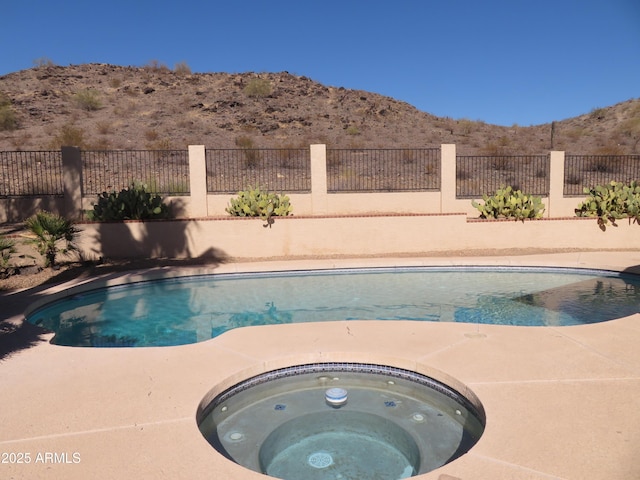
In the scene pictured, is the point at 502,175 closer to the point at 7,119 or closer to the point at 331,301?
the point at 331,301

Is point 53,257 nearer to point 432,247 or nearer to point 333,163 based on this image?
point 432,247

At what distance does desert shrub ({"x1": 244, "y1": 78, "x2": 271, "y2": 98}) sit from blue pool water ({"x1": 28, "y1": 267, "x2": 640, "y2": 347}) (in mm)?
33014

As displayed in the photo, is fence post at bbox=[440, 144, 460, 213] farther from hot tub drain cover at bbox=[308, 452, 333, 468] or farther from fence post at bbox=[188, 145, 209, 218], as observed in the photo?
hot tub drain cover at bbox=[308, 452, 333, 468]

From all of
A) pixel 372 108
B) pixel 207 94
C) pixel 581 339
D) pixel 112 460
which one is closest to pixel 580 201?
pixel 581 339

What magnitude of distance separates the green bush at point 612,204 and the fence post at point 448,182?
391cm

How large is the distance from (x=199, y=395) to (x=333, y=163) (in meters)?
22.1

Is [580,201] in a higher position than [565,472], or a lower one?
higher

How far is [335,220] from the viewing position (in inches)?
570

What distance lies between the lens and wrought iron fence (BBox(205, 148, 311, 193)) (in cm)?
2239

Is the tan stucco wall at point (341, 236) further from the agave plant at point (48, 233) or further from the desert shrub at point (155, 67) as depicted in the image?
the desert shrub at point (155, 67)

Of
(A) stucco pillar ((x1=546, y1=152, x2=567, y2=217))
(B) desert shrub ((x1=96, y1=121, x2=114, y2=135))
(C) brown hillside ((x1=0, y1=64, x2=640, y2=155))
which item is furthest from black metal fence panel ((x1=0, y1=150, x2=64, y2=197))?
(A) stucco pillar ((x1=546, y1=152, x2=567, y2=217))

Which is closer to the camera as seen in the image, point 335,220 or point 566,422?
point 566,422

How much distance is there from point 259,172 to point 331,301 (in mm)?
14494

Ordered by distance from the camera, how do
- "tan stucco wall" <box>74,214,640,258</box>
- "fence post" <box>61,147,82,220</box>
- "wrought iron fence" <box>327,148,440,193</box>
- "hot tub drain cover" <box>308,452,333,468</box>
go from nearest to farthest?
"hot tub drain cover" <box>308,452,333,468</box> → "tan stucco wall" <box>74,214,640,258</box> → "fence post" <box>61,147,82,220</box> → "wrought iron fence" <box>327,148,440,193</box>
